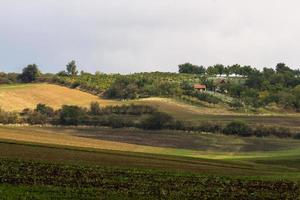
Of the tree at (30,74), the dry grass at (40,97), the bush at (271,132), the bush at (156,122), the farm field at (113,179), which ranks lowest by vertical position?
the farm field at (113,179)

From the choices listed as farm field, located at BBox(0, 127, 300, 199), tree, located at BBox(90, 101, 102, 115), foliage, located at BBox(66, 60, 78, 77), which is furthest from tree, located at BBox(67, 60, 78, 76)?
farm field, located at BBox(0, 127, 300, 199)

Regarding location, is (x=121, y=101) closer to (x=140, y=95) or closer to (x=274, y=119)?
(x=140, y=95)

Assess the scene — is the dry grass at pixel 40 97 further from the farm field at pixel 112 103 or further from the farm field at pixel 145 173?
the farm field at pixel 145 173

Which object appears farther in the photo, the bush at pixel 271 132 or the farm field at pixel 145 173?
the bush at pixel 271 132

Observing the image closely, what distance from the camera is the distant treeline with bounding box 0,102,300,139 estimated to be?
344 ft

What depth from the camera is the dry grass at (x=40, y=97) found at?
12454 cm

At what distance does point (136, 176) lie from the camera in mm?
39281

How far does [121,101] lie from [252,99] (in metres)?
36.6

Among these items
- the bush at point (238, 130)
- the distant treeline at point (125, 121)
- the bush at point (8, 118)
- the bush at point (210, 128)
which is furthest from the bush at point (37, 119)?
the bush at point (238, 130)

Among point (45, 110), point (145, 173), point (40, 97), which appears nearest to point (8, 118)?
point (45, 110)

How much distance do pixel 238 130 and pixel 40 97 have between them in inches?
1892

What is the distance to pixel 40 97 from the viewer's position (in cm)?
13362

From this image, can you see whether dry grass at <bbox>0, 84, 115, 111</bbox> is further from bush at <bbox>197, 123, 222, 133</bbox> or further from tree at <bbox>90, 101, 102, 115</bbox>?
bush at <bbox>197, 123, 222, 133</bbox>

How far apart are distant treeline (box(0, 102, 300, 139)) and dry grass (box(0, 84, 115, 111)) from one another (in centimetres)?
854
